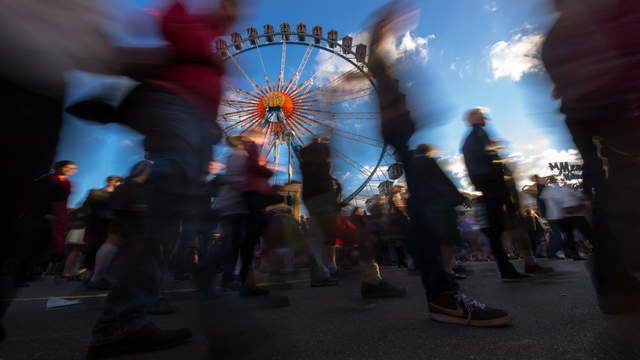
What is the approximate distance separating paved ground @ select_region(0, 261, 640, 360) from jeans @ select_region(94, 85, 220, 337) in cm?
14

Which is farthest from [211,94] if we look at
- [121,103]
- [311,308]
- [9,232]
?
[311,308]

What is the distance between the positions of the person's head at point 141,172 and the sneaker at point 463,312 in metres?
1.15

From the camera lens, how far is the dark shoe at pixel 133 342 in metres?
0.99

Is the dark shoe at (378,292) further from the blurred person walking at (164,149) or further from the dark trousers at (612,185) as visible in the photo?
the blurred person walking at (164,149)

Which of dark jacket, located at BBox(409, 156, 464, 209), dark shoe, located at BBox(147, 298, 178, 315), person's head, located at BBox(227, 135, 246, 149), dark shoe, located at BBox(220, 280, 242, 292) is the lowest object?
dark shoe, located at BBox(147, 298, 178, 315)

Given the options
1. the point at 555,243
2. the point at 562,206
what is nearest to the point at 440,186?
the point at 562,206

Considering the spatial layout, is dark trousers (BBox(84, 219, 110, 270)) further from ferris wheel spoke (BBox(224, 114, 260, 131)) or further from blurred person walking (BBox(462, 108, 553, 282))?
ferris wheel spoke (BBox(224, 114, 260, 131))

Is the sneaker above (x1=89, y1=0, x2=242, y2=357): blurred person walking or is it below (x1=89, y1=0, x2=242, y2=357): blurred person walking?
below

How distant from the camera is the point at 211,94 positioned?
1.11 meters

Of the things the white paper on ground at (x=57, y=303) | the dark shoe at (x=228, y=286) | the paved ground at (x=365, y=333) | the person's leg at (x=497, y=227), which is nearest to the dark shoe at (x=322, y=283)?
the dark shoe at (x=228, y=286)

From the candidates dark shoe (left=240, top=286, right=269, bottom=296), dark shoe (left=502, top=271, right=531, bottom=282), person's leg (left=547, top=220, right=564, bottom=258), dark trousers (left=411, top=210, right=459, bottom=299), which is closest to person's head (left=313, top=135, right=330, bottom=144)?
dark shoe (left=240, top=286, right=269, bottom=296)

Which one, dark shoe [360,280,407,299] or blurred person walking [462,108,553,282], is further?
blurred person walking [462,108,553,282]

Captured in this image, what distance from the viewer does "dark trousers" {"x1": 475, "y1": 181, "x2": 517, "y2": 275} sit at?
2.63 metres

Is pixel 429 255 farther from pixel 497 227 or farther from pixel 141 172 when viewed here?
pixel 497 227
